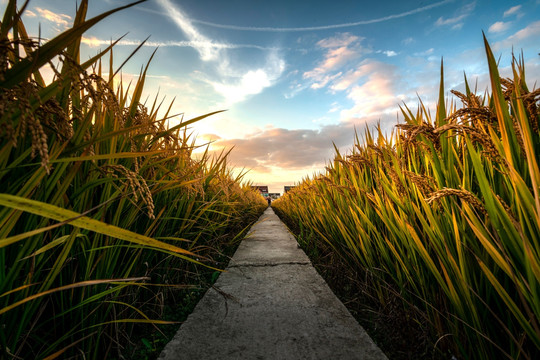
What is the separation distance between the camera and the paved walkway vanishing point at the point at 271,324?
988mm

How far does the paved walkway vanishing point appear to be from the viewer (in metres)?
0.99

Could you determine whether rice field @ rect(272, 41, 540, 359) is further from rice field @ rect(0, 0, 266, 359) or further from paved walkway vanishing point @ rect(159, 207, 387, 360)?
rice field @ rect(0, 0, 266, 359)

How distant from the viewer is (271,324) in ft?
3.88

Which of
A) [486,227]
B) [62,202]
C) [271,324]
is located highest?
[62,202]

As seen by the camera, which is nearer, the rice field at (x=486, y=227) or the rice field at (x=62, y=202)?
the rice field at (x=62, y=202)

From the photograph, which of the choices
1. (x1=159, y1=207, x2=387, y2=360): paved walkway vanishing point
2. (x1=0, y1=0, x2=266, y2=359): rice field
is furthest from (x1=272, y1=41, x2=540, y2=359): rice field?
(x1=0, y1=0, x2=266, y2=359): rice field

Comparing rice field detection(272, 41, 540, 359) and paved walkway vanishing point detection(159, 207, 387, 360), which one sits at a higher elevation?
rice field detection(272, 41, 540, 359)

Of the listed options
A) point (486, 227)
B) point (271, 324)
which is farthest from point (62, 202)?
point (486, 227)

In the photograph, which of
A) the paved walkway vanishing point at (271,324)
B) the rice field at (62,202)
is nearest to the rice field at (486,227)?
the paved walkway vanishing point at (271,324)

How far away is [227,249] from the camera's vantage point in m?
2.79

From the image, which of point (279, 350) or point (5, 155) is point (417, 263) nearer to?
point (279, 350)

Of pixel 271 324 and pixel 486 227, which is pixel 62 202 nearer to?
pixel 271 324

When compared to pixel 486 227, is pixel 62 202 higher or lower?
higher

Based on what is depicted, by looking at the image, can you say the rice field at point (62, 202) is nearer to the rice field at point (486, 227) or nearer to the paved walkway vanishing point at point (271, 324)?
the paved walkway vanishing point at point (271, 324)
